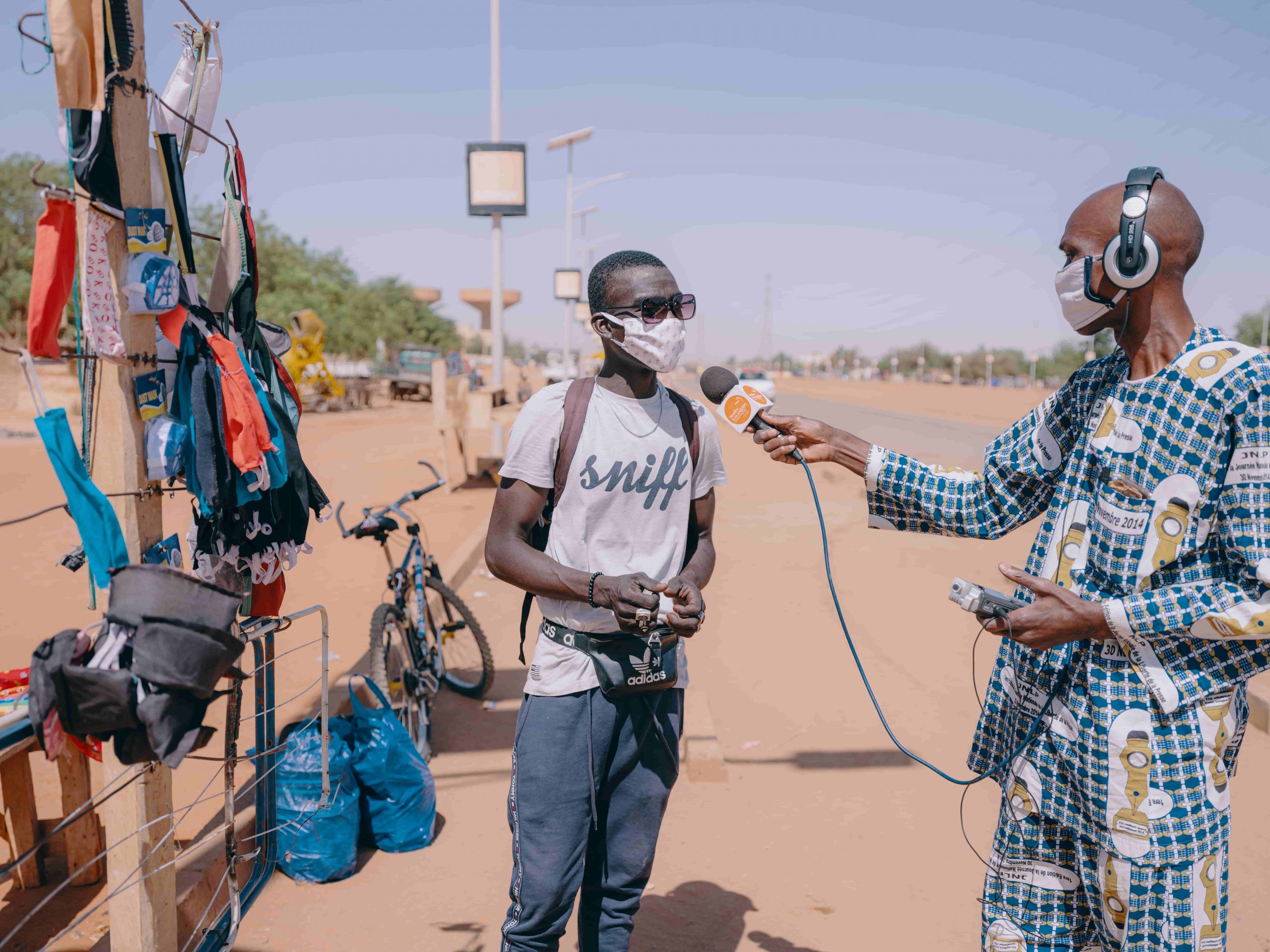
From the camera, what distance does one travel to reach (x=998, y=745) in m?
2.36

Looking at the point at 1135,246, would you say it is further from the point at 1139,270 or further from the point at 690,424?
the point at 690,424

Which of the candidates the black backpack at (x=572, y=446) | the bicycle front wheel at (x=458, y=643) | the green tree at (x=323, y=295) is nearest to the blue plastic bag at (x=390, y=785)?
the bicycle front wheel at (x=458, y=643)

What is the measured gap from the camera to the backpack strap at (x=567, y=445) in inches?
97.7

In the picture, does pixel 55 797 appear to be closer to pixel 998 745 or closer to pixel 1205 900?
→ pixel 998 745

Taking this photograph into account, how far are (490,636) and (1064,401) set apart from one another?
5611 mm

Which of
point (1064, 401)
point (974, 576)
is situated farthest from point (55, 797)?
point (974, 576)

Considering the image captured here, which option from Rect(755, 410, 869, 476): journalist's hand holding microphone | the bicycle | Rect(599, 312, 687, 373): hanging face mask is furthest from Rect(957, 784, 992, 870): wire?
the bicycle

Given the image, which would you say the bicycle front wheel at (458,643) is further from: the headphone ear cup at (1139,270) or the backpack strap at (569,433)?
the headphone ear cup at (1139,270)

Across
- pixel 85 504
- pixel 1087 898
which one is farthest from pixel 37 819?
pixel 1087 898

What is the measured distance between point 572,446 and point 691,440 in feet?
1.26

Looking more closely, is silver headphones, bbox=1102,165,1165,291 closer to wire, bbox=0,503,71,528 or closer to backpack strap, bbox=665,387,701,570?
backpack strap, bbox=665,387,701,570

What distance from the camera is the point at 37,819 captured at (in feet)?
13.0

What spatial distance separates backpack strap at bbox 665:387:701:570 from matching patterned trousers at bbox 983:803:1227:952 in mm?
1079

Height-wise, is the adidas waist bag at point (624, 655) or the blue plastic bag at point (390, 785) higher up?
the adidas waist bag at point (624, 655)
